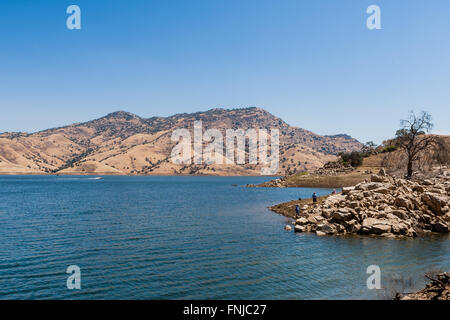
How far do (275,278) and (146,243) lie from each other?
13.6 meters

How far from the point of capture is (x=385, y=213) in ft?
105

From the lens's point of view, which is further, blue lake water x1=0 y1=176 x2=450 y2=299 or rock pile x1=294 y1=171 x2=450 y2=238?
rock pile x1=294 y1=171 x2=450 y2=238

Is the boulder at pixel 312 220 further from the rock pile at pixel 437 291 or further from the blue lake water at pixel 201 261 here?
the rock pile at pixel 437 291

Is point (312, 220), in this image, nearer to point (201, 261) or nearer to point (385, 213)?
point (385, 213)

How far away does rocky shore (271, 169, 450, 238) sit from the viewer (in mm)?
30270

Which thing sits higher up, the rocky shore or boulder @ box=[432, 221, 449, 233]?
the rocky shore

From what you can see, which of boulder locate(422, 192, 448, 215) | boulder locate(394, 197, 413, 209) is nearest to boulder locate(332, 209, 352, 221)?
boulder locate(394, 197, 413, 209)

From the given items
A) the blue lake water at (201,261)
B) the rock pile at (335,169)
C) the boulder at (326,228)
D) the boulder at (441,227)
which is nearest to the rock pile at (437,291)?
the blue lake water at (201,261)

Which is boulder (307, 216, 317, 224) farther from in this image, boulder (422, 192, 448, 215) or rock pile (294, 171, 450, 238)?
boulder (422, 192, 448, 215)

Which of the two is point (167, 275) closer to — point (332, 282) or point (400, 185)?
point (332, 282)

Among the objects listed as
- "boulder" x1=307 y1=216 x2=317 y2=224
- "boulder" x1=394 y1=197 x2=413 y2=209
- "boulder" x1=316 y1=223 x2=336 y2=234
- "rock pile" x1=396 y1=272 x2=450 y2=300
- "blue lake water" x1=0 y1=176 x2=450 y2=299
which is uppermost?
"boulder" x1=394 y1=197 x2=413 y2=209

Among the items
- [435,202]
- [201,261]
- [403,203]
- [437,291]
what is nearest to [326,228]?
[403,203]
